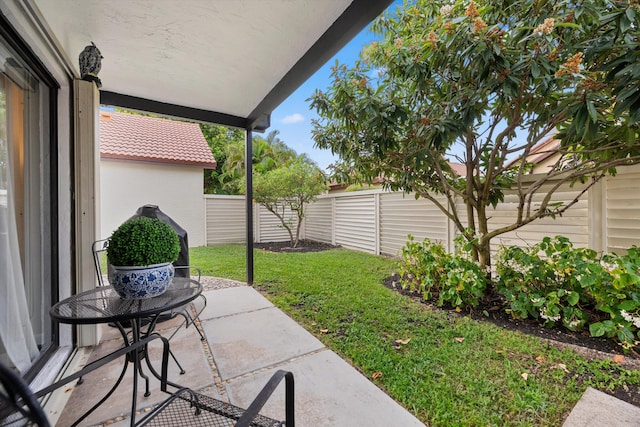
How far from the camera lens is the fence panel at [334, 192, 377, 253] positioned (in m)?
6.75

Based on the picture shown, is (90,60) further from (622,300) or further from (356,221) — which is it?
(356,221)

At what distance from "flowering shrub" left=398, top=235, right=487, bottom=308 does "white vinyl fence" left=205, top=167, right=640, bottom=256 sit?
3.67ft

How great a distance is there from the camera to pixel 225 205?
857cm

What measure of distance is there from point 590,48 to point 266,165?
1108 centimetres

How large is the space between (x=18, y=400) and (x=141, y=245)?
975 millimetres

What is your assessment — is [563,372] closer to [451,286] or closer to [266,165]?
[451,286]

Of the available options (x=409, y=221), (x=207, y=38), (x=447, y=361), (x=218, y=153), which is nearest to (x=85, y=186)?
(x=207, y=38)

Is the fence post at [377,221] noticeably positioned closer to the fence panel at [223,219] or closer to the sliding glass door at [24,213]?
the fence panel at [223,219]

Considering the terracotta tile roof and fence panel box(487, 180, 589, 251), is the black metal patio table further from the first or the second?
the terracotta tile roof

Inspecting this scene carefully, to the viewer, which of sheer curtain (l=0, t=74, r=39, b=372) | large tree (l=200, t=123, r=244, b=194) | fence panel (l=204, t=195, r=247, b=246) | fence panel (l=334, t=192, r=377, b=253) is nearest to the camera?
sheer curtain (l=0, t=74, r=39, b=372)

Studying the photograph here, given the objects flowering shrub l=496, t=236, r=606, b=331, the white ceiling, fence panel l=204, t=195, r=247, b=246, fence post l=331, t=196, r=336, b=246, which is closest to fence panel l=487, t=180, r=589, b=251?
flowering shrub l=496, t=236, r=606, b=331

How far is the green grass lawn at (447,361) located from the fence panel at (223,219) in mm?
5286

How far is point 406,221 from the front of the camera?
5762 millimetres

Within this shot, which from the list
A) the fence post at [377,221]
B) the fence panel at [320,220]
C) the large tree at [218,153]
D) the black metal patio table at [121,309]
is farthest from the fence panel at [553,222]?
the large tree at [218,153]
